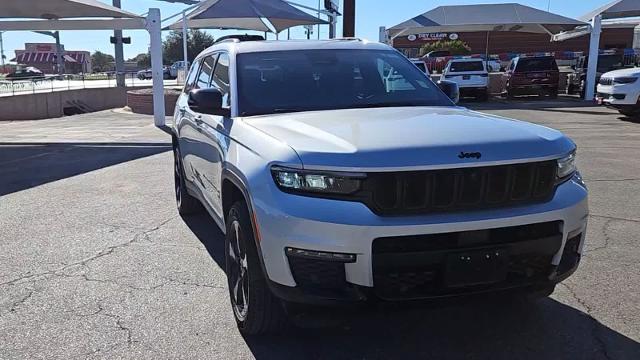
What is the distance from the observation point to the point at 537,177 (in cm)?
308

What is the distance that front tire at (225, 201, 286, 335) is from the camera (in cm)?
324

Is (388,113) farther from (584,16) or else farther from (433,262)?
(584,16)

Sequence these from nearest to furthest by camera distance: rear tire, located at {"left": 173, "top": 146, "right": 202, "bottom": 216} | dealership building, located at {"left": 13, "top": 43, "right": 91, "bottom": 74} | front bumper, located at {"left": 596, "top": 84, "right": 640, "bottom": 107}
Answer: rear tire, located at {"left": 173, "top": 146, "right": 202, "bottom": 216} < front bumper, located at {"left": 596, "top": 84, "right": 640, "bottom": 107} < dealership building, located at {"left": 13, "top": 43, "right": 91, "bottom": 74}

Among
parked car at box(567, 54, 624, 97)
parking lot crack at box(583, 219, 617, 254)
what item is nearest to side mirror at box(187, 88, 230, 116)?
parking lot crack at box(583, 219, 617, 254)

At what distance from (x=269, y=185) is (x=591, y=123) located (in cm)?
1430

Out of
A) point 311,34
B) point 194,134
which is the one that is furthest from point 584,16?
point 194,134

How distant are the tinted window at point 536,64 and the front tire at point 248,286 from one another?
22.1 meters

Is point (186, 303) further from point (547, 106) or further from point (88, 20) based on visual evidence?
point (547, 106)

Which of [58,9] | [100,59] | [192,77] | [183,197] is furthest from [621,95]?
[100,59]

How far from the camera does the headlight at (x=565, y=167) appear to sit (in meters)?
3.24

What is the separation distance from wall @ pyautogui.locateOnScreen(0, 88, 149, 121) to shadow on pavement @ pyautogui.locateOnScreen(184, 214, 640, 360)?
87.2 feet

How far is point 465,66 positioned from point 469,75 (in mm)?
469

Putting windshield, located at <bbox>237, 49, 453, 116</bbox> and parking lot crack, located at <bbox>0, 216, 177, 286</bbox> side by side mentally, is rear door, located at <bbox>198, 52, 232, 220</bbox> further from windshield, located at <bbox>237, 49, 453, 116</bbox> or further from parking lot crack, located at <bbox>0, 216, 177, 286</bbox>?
parking lot crack, located at <bbox>0, 216, 177, 286</bbox>

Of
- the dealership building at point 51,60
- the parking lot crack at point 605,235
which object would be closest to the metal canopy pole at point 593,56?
the parking lot crack at point 605,235
